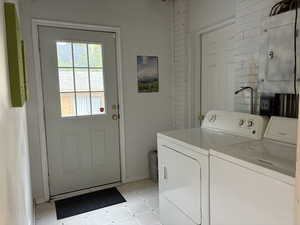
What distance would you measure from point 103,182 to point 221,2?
2660 millimetres

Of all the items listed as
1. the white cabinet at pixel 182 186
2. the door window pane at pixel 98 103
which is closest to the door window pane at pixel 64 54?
the door window pane at pixel 98 103

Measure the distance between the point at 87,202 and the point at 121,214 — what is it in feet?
1.65

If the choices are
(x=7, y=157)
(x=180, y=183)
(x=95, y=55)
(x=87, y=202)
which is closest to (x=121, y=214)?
(x=87, y=202)

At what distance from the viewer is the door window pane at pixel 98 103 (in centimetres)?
289

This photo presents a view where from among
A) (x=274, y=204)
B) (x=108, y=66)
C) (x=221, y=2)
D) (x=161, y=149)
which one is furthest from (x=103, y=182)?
(x=221, y=2)

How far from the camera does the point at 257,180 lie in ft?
3.94

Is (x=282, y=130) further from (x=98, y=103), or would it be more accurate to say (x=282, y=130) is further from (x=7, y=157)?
(x=98, y=103)

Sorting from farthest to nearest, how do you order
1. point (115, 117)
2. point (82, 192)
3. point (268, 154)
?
point (115, 117)
point (82, 192)
point (268, 154)

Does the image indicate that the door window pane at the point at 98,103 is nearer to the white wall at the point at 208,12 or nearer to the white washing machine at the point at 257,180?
the white wall at the point at 208,12

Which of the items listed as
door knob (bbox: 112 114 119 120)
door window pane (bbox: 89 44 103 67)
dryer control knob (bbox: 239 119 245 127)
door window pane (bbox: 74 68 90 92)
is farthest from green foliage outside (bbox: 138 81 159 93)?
dryer control knob (bbox: 239 119 245 127)

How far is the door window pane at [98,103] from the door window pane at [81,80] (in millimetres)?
135

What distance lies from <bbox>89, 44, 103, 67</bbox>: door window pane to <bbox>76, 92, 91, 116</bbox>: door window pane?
0.39m

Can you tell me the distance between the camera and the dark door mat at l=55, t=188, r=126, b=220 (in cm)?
251

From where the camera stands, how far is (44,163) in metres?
2.69
